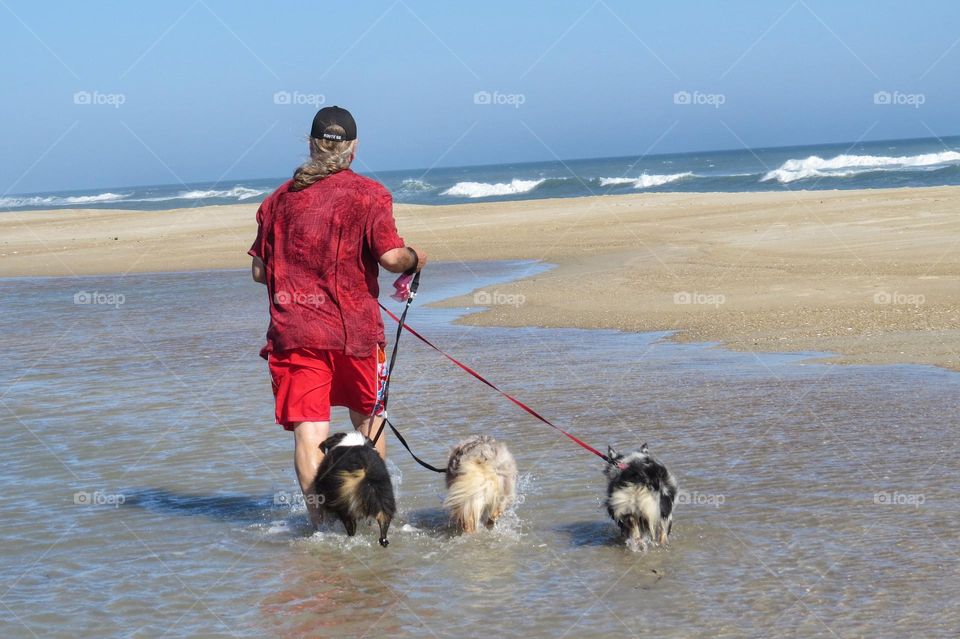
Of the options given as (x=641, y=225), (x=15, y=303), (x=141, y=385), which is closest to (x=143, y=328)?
(x=141, y=385)

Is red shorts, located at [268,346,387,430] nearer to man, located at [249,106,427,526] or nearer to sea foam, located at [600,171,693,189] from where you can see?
man, located at [249,106,427,526]

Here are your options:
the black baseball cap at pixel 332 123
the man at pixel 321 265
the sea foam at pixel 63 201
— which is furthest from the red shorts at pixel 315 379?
the sea foam at pixel 63 201

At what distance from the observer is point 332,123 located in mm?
5113

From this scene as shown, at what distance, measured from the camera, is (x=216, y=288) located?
1959 centimetres

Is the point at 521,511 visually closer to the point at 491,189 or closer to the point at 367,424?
the point at 367,424

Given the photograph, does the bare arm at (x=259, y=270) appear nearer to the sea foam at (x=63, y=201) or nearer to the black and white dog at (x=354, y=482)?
the black and white dog at (x=354, y=482)

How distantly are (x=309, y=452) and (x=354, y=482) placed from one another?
351 millimetres

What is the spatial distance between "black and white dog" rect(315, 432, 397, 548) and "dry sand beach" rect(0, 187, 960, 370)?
5.72 metres

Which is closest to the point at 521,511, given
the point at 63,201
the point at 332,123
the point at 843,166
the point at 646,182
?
the point at 332,123

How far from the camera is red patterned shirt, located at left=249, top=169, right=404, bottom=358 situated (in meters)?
5.11

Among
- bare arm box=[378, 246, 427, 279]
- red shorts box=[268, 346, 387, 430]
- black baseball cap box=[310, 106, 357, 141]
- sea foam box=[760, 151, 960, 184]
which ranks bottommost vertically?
red shorts box=[268, 346, 387, 430]

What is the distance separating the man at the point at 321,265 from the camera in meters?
5.11

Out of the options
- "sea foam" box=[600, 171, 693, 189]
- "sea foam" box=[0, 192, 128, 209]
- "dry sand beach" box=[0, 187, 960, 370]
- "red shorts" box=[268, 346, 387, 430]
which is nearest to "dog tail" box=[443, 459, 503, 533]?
"red shorts" box=[268, 346, 387, 430]

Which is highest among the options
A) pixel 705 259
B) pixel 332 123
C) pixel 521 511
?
pixel 705 259
